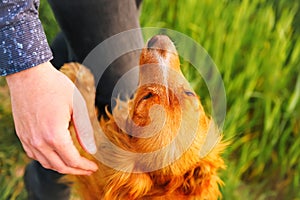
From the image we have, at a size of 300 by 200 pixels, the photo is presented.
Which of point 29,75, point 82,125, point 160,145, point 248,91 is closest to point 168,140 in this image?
point 160,145

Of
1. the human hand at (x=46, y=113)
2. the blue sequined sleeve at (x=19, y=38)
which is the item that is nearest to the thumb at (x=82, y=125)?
the human hand at (x=46, y=113)

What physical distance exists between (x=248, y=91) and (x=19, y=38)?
141 centimetres

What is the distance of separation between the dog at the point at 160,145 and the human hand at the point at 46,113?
0.10 meters

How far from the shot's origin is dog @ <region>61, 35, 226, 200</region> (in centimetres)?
103

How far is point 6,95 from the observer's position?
2211 mm

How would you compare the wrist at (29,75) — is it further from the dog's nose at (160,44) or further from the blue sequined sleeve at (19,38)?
the dog's nose at (160,44)

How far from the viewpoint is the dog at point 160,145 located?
1.03 meters

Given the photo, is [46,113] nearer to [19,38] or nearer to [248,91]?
[19,38]

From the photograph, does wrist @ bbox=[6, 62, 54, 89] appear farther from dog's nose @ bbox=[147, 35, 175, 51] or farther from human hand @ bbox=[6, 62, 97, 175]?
dog's nose @ bbox=[147, 35, 175, 51]

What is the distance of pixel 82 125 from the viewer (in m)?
1.02

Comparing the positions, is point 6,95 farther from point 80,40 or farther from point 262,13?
point 262,13

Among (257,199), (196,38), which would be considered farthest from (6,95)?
(257,199)

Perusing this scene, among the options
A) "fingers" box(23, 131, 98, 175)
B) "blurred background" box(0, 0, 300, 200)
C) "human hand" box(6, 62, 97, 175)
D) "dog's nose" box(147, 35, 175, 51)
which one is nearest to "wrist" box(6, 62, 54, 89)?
"human hand" box(6, 62, 97, 175)

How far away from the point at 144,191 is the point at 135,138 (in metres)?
0.11
